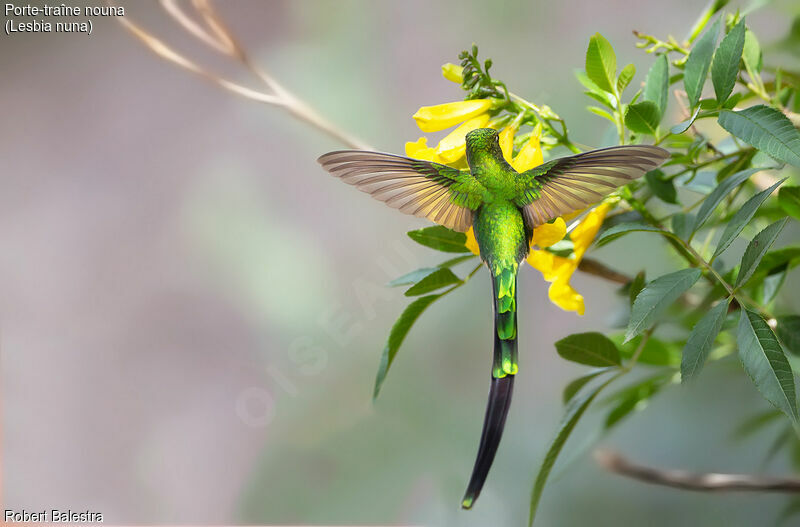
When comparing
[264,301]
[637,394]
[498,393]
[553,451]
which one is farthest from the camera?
[264,301]

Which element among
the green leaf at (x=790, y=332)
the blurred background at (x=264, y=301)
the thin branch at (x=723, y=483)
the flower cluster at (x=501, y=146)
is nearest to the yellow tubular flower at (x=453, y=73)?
the flower cluster at (x=501, y=146)

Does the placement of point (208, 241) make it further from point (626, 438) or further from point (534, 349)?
point (626, 438)

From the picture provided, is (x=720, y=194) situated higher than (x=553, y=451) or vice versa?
(x=720, y=194)

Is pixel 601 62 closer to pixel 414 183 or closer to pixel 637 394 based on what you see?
pixel 414 183

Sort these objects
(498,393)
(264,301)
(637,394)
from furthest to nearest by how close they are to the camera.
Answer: (264,301), (637,394), (498,393)

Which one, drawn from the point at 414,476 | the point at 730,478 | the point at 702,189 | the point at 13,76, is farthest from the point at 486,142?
the point at 13,76

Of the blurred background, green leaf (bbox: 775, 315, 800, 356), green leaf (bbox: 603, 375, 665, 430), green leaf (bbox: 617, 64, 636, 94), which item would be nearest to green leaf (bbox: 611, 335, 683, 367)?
green leaf (bbox: 603, 375, 665, 430)

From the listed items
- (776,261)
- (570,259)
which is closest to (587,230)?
(570,259)
